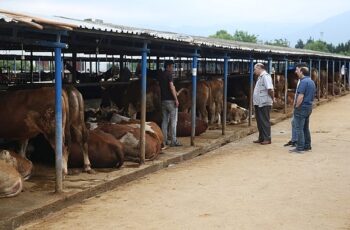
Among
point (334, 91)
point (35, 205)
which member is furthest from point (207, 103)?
point (334, 91)

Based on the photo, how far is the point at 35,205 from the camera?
22.2 feet

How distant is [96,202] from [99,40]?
369cm

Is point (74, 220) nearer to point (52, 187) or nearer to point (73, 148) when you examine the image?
point (52, 187)

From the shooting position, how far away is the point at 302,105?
39.2ft

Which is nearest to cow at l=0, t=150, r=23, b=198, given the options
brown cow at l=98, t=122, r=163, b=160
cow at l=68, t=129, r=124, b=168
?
cow at l=68, t=129, r=124, b=168

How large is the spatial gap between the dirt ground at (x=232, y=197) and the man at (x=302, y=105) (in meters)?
0.35

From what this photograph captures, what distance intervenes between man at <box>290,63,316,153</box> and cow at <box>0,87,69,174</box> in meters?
5.70

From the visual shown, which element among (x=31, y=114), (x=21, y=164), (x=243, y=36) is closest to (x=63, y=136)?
(x=31, y=114)

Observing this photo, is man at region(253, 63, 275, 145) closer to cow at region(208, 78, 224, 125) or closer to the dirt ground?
Answer: the dirt ground

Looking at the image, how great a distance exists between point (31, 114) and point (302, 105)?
6320mm

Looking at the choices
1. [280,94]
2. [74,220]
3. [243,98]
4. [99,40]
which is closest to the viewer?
[74,220]

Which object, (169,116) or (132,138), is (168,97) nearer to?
(169,116)

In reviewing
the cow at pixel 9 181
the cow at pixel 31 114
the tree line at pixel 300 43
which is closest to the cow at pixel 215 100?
the cow at pixel 31 114

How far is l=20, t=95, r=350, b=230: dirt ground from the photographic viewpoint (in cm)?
651
